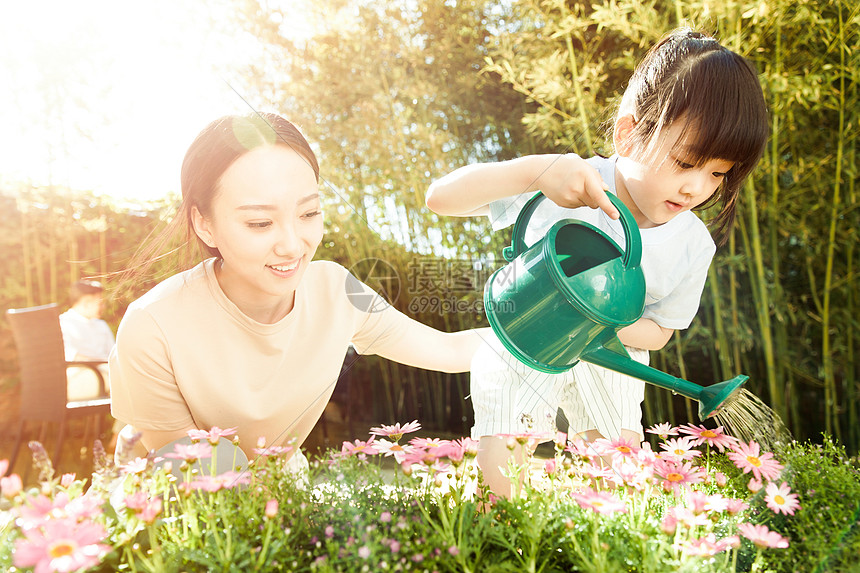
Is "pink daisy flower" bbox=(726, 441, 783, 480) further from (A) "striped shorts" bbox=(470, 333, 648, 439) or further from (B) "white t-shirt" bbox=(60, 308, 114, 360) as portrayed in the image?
(B) "white t-shirt" bbox=(60, 308, 114, 360)

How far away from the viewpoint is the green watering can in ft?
2.59

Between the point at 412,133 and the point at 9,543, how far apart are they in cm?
151

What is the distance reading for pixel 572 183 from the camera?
0.82m

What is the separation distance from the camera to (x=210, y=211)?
0.92 m

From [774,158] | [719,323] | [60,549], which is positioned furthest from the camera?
[719,323]

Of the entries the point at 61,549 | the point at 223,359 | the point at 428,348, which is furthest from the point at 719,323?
the point at 61,549

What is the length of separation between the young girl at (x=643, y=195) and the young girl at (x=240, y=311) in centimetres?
26

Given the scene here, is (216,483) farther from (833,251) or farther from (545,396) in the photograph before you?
(833,251)

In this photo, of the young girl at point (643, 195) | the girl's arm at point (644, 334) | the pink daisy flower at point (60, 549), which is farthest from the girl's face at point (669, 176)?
the pink daisy flower at point (60, 549)

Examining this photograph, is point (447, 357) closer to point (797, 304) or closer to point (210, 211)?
point (210, 211)

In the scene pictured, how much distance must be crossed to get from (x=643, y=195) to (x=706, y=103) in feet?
0.58

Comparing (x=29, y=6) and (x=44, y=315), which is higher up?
(x=29, y=6)

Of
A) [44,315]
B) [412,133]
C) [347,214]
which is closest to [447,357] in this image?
[347,214]

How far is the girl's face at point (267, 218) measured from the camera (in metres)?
0.89
